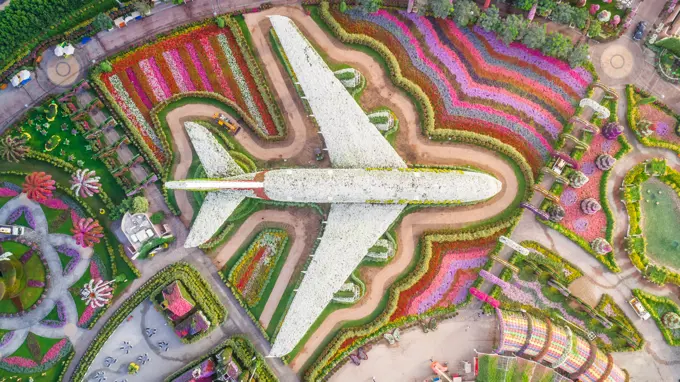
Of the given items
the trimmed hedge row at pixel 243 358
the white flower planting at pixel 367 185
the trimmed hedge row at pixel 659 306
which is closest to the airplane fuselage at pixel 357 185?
the white flower planting at pixel 367 185

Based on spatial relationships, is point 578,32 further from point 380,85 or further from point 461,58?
point 380,85

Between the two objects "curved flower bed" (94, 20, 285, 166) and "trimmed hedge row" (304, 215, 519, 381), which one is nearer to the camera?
"trimmed hedge row" (304, 215, 519, 381)

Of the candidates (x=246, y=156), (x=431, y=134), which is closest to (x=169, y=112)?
(x=246, y=156)

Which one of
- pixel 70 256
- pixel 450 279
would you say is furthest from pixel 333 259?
pixel 70 256

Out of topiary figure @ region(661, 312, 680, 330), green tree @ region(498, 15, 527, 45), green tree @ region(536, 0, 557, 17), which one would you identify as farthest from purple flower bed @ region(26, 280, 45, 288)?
topiary figure @ region(661, 312, 680, 330)

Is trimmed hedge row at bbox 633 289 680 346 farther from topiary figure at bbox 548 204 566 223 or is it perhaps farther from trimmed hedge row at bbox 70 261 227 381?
trimmed hedge row at bbox 70 261 227 381

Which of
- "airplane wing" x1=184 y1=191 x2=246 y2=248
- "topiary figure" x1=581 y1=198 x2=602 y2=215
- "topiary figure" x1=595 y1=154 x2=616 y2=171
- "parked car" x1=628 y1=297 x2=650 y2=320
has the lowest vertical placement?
"airplane wing" x1=184 y1=191 x2=246 y2=248
